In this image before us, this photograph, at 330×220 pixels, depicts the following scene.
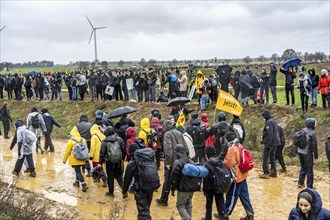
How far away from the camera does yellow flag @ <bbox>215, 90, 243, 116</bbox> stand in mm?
12133

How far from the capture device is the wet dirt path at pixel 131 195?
30.6 ft

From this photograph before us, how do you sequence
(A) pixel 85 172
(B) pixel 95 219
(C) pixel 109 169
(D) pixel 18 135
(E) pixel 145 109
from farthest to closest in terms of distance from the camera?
(E) pixel 145 109 < (A) pixel 85 172 < (D) pixel 18 135 < (C) pixel 109 169 < (B) pixel 95 219

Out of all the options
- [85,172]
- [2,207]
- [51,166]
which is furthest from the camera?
[51,166]

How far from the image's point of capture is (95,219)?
350 inches

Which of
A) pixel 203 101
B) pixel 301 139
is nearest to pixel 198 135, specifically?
pixel 301 139

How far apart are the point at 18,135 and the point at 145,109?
1122 cm

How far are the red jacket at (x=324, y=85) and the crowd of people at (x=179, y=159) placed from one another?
4.88 metres

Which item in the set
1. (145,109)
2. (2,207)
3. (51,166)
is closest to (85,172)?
(51,166)

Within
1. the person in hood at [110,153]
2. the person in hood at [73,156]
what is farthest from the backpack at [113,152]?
the person in hood at [73,156]

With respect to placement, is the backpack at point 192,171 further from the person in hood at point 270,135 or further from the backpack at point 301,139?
the person in hood at point 270,135

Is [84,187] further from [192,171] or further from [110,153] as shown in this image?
[192,171]

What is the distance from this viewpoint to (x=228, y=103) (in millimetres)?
12258

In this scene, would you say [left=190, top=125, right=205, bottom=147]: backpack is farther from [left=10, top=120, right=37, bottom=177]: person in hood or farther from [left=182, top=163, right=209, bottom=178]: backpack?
[left=10, top=120, right=37, bottom=177]: person in hood

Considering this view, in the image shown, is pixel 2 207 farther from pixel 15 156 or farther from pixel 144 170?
pixel 15 156
